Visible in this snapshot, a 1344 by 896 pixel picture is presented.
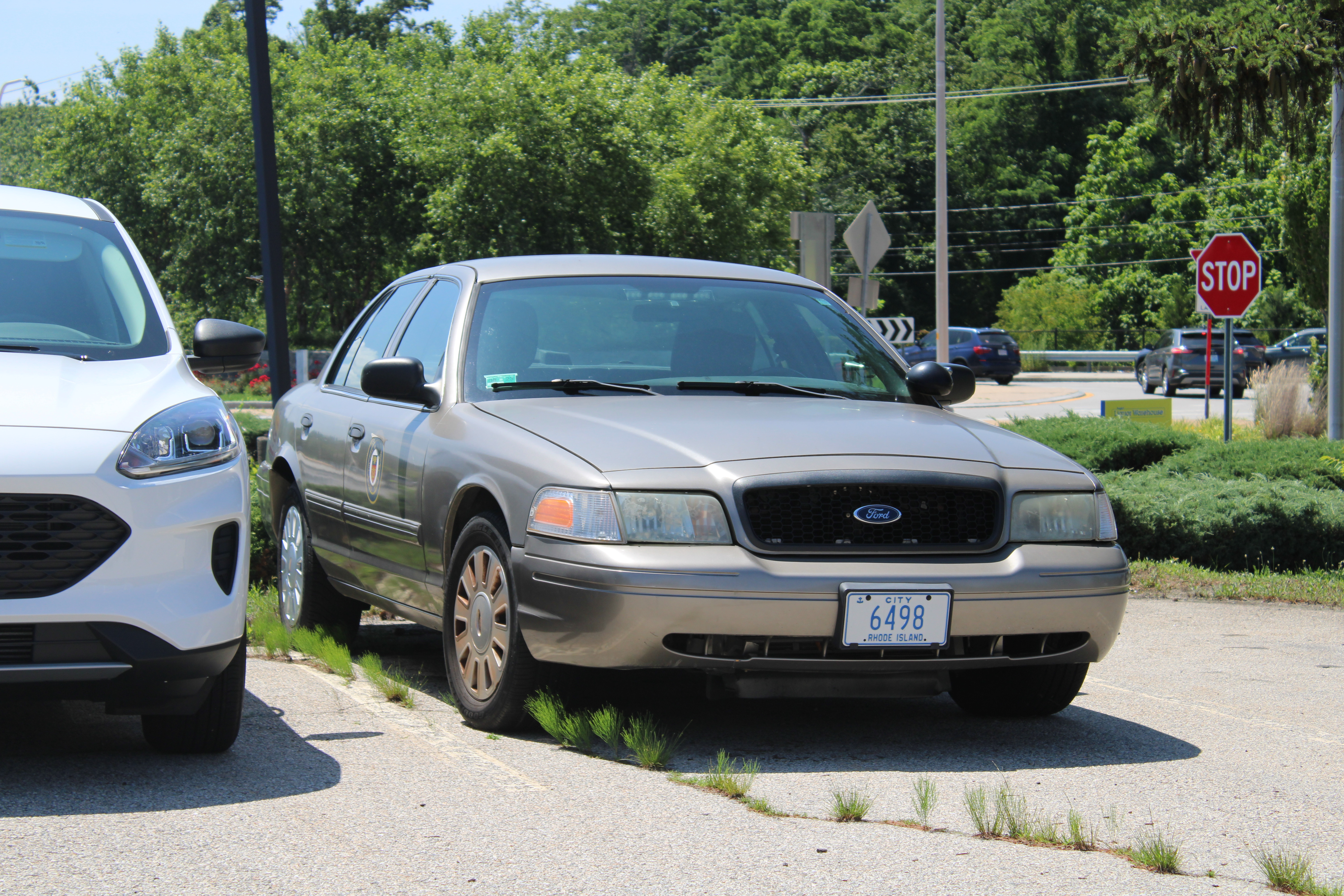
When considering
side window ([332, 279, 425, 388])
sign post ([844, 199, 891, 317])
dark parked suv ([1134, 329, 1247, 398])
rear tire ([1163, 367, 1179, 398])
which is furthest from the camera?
rear tire ([1163, 367, 1179, 398])

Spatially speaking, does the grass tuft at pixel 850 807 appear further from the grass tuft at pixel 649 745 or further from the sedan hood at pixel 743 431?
the sedan hood at pixel 743 431

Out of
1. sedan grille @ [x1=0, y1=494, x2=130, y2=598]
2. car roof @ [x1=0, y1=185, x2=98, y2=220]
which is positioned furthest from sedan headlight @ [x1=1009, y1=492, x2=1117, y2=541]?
car roof @ [x1=0, y1=185, x2=98, y2=220]

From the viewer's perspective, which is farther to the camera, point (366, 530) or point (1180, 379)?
point (1180, 379)

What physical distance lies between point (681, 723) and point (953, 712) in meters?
1.10

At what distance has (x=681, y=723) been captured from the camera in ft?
17.4

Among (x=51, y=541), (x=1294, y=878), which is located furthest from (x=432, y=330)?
(x=1294, y=878)

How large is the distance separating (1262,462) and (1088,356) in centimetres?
4295

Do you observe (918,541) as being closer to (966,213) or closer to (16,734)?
(16,734)

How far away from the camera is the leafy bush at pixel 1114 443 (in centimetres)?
1200

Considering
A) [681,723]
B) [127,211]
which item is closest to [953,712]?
[681,723]

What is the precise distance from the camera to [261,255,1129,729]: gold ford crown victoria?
4602mm

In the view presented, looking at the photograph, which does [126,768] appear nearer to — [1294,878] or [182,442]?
[182,442]

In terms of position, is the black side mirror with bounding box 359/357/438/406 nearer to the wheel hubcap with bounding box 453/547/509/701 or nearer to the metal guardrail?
the wheel hubcap with bounding box 453/547/509/701

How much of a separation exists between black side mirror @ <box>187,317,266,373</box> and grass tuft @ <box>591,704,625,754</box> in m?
1.70
